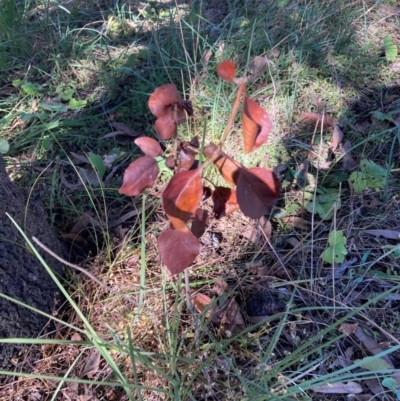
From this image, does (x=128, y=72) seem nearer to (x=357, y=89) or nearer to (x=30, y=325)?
(x=357, y=89)

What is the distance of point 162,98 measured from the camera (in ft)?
2.54

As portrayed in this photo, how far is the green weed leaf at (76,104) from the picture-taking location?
6.38 ft

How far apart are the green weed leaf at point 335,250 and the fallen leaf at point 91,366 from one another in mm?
769

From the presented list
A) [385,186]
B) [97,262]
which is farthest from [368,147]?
[97,262]

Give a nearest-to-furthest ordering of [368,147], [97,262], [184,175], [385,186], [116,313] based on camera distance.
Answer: [184,175] < [116,313] < [97,262] < [385,186] < [368,147]

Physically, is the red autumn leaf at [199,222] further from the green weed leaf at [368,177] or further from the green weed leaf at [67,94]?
the green weed leaf at [67,94]

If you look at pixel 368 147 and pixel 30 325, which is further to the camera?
pixel 368 147

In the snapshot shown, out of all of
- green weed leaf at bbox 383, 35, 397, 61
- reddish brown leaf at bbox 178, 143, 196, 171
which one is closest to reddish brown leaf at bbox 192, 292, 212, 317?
reddish brown leaf at bbox 178, 143, 196, 171

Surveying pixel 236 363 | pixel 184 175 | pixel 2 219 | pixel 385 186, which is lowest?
pixel 236 363

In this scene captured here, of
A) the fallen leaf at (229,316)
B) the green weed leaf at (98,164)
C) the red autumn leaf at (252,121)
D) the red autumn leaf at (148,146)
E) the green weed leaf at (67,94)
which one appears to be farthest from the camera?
the green weed leaf at (67,94)

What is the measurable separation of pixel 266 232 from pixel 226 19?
1.47 meters

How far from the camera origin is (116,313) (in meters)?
1.32

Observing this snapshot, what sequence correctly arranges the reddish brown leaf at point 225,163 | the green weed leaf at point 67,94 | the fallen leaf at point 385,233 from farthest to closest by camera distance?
the green weed leaf at point 67,94, the fallen leaf at point 385,233, the reddish brown leaf at point 225,163

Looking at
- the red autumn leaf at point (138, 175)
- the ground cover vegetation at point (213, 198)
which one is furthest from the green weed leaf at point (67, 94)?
the red autumn leaf at point (138, 175)
